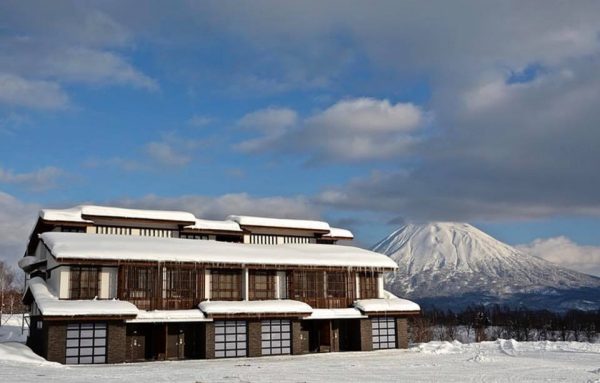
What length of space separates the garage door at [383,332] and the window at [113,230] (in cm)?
1633

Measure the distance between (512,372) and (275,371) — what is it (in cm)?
1020

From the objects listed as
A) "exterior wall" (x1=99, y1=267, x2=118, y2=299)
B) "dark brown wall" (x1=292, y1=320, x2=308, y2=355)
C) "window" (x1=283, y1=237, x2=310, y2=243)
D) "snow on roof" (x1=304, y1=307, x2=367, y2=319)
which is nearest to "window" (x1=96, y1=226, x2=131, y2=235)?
"exterior wall" (x1=99, y1=267, x2=118, y2=299)

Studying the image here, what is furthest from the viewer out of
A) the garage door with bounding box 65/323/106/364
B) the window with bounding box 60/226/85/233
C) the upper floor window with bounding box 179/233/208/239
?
the upper floor window with bounding box 179/233/208/239

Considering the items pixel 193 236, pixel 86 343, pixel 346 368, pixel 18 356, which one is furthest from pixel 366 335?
pixel 18 356

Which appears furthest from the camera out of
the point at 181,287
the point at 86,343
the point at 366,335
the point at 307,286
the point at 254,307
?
the point at 366,335

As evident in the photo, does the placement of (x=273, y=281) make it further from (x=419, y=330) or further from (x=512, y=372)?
(x=419, y=330)

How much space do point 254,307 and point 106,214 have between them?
36.2ft

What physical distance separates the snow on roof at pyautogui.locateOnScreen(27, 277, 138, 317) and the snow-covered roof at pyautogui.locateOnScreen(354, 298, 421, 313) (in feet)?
47.5

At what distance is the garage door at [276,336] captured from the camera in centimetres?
3781

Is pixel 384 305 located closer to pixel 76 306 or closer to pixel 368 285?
pixel 368 285

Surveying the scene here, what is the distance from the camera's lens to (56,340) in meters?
31.3

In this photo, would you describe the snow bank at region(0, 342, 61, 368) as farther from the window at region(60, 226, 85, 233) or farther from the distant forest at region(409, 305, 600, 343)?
the distant forest at region(409, 305, 600, 343)

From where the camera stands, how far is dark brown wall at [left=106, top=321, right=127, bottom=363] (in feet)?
106

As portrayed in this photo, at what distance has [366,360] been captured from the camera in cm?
3409
